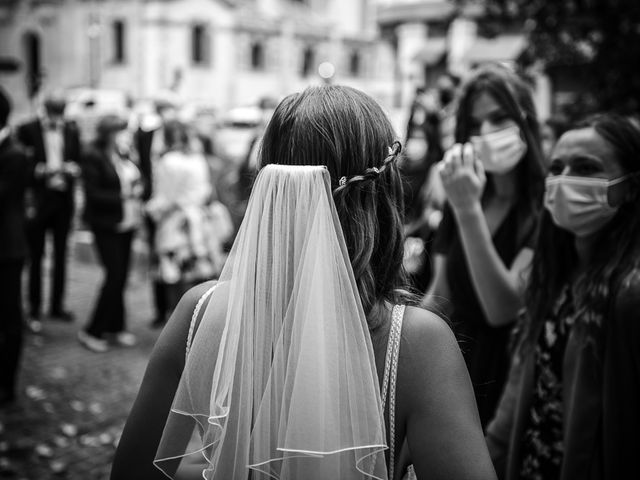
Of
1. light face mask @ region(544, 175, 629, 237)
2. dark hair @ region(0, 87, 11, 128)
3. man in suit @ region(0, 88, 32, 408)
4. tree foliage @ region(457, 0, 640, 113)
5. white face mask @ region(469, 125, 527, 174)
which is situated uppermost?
tree foliage @ region(457, 0, 640, 113)

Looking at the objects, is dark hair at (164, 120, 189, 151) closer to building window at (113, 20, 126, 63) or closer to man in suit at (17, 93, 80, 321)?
man in suit at (17, 93, 80, 321)

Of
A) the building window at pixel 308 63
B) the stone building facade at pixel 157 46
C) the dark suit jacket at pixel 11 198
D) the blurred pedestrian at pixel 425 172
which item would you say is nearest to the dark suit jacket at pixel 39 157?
the dark suit jacket at pixel 11 198

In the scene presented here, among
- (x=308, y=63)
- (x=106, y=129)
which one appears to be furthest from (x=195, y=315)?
(x=308, y=63)

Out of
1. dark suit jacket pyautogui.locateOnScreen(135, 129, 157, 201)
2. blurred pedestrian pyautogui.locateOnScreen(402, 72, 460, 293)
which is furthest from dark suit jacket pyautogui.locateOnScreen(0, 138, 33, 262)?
blurred pedestrian pyautogui.locateOnScreen(402, 72, 460, 293)

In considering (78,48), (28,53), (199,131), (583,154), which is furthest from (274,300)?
(28,53)

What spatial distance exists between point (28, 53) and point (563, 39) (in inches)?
1610

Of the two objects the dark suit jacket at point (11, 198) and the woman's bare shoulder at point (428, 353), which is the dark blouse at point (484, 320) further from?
the dark suit jacket at point (11, 198)

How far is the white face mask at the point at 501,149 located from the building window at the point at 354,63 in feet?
159

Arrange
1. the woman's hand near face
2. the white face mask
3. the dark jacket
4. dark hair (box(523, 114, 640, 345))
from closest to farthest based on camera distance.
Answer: the dark jacket
dark hair (box(523, 114, 640, 345))
the woman's hand near face
the white face mask

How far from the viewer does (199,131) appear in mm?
8328

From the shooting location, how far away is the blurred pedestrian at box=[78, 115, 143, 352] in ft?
21.5

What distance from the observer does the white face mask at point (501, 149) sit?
3.05 m

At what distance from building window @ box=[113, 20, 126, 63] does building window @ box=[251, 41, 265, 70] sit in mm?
7996

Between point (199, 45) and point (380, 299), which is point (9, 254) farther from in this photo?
point (199, 45)
